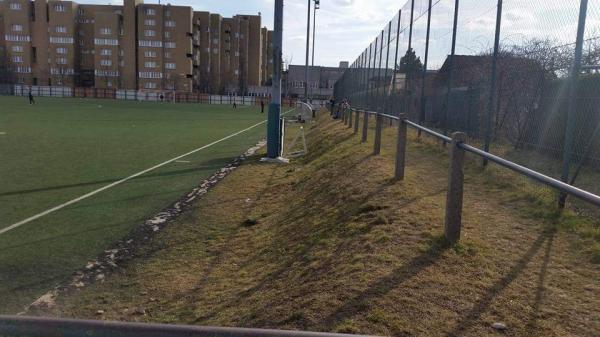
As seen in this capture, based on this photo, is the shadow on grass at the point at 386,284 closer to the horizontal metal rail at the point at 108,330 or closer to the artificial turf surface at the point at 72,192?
the horizontal metal rail at the point at 108,330

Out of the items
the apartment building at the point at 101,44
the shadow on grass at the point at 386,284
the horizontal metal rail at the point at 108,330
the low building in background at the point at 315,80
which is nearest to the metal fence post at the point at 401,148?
the shadow on grass at the point at 386,284

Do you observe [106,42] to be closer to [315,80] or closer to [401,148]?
[315,80]

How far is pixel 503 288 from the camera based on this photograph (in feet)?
12.9

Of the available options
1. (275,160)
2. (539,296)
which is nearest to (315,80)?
(275,160)

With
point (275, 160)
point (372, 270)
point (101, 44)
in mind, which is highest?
point (101, 44)

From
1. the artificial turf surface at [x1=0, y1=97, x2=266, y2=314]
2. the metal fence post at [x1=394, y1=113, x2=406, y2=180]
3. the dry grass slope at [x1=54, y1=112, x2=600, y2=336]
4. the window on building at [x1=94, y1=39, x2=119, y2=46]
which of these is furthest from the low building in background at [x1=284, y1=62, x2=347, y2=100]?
the dry grass slope at [x1=54, y1=112, x2=600, y2=336]

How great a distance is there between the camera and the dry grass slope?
357 centimetres

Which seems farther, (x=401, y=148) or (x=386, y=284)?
(x=401, y=148)

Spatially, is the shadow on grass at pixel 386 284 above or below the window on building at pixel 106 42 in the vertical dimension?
below

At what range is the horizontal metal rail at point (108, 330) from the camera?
68.7 inches

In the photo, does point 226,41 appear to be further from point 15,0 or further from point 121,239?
point 121,239

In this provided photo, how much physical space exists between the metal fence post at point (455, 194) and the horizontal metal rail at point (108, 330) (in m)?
3.29

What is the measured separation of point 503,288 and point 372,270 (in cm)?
97

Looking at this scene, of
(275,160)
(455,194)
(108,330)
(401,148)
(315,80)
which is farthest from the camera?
(315,80)
